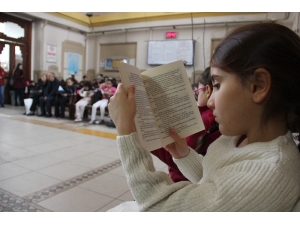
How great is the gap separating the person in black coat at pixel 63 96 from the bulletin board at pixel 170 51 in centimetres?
299

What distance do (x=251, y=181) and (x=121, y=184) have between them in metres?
1.81

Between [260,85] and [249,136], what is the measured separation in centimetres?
13

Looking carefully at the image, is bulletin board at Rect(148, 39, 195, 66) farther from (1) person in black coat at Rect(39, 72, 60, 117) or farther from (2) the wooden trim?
(1) person in black coat at Rect(39, 72, 60, 117)

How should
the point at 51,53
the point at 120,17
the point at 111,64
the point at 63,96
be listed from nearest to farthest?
the point at 63,96 → the point at 51,53 → the point at 120,17 → the point at 111,64

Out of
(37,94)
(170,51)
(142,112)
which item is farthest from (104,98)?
(142,112)

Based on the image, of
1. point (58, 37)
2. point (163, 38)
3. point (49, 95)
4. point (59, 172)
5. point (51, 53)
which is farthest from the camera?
point (58, 37)

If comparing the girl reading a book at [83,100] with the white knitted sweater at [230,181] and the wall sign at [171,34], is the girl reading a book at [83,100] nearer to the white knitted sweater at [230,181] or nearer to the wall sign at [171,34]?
the wall sign at [171,34]

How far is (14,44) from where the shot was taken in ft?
24.0

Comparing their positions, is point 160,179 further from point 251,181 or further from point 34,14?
point 34,14

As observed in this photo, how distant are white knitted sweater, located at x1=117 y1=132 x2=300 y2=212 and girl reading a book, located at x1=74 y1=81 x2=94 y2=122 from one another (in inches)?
201

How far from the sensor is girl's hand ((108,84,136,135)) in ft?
2.01

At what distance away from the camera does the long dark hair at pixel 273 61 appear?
0.51 metres

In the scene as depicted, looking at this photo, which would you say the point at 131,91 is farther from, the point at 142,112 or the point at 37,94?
the point at 37,94

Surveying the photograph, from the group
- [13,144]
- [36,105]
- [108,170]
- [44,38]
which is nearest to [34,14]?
[44,38]
